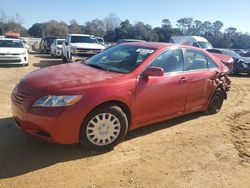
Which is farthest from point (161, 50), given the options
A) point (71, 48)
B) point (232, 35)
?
point (232, 35)

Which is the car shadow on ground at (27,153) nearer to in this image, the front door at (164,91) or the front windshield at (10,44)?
the front door at (164,91)

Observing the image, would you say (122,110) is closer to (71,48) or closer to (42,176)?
(42,176)

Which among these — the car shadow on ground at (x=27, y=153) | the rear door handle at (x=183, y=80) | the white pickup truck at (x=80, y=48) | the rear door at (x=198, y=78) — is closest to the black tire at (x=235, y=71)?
the white pickup truck at (x=80, y=48)

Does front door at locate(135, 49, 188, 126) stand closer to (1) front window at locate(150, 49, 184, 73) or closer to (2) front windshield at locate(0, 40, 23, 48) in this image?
(1) front window at locate(150, 49, 184, 73)

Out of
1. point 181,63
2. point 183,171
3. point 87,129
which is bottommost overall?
point 183,171

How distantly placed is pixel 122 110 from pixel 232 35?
5343cm

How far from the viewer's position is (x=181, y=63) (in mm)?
5562

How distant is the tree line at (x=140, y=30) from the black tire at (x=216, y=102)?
133ft

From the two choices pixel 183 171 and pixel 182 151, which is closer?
pixel 183 171

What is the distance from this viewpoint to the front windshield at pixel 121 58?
196 inches

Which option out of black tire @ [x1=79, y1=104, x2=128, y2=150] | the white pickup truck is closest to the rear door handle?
black tire @ [x1=79, y1=104, x2=128, y2=150]

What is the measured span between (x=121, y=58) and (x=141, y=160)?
76.8 inches

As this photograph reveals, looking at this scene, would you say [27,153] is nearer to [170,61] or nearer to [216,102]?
[170,61]

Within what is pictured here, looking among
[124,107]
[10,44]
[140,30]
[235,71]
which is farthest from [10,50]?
[140,30]
